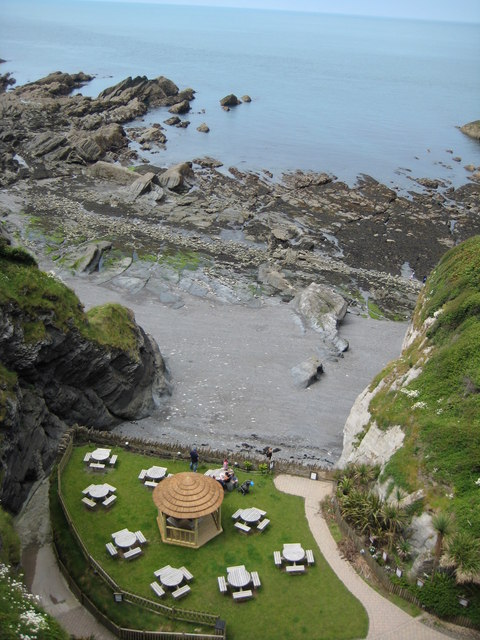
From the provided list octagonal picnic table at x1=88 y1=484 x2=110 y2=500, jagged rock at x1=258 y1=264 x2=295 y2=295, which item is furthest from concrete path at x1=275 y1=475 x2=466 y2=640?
jagged rock at x1=258 y1=264 x2=295 y2=295

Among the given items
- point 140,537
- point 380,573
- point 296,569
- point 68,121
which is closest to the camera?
point 380,573

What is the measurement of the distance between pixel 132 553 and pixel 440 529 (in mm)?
12672

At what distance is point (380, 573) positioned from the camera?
23594mm

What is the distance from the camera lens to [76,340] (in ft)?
107

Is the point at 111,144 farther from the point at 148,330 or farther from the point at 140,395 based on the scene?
the point at 140,395

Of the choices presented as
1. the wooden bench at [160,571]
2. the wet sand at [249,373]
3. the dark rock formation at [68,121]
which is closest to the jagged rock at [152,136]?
the dark rock formation at [68,121]

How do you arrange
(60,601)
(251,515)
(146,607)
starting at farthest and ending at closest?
(251,515)
(60,601)
(146,607)

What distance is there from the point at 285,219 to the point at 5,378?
178ft

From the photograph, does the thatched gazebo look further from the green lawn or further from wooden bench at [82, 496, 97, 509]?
wooden bench at [82, 496, 97, 509]

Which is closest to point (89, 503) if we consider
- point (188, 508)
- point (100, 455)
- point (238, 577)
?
point (100, 455)

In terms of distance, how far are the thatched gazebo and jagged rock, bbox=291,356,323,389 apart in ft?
58.1

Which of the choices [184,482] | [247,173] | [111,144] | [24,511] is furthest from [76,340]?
[111,144]

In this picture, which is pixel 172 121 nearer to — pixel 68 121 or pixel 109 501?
Result: pixel 68 121

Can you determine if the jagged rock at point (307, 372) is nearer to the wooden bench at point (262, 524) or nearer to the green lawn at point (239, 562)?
the green lawn at point (239, 562)
